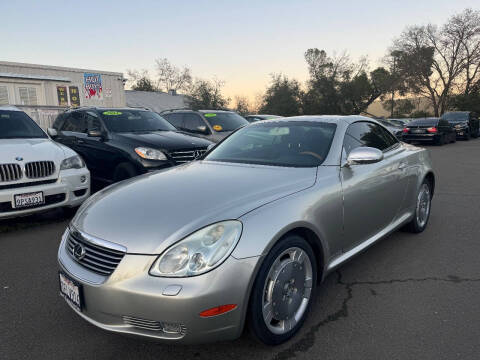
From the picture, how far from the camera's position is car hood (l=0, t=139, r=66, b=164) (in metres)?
4.83

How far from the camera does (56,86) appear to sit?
62.1 feet

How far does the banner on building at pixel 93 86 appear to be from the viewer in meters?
19.7

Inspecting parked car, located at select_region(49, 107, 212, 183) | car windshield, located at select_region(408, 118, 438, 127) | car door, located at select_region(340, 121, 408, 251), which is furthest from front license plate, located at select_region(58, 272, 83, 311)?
car windshield, located at select_region(408, 118, 438, 127)

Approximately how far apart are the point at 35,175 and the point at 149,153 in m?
1.79

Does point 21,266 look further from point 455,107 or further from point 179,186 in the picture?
point 455,107

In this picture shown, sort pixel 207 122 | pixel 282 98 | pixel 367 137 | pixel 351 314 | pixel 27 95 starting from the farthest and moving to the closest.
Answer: pixel 282 98 → pixel 27 95 → pixel 207 122 → pixel 367 137 → pixel 351 314

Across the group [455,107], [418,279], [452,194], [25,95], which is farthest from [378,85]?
[418,279]

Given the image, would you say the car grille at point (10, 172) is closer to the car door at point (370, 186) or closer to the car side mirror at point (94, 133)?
the car side mirror at point (94, 133)

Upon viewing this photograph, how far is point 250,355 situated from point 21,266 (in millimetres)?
2715

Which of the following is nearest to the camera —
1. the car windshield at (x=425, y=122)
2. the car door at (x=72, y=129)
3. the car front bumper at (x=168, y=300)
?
the car front bumper at (x=168, y=300)

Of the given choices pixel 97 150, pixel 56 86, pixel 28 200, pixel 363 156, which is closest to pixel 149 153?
pixel 97 150

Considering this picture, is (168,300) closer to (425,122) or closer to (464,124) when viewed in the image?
(425,122)

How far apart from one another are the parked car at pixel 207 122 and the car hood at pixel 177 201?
20.5 feet

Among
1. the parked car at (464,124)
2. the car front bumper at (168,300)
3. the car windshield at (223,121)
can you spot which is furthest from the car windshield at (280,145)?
the parked car at (464,124)
